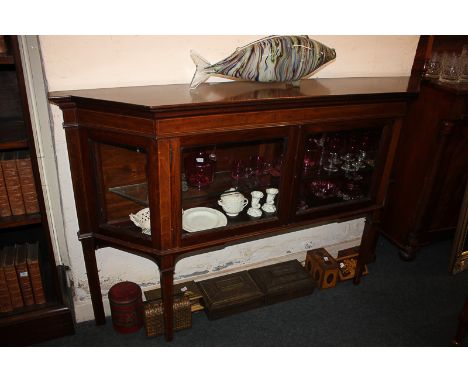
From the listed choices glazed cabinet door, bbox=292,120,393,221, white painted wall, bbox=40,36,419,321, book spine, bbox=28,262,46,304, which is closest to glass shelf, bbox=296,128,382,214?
glazed cabinet door, bbox=292,120,393,221

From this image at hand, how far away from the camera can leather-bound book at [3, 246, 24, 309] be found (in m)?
1.96

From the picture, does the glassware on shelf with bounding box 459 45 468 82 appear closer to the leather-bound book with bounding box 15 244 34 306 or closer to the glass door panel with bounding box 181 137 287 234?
the glass door panel with bounding box 181 137 287 234

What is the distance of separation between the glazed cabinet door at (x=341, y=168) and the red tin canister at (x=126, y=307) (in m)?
1.04

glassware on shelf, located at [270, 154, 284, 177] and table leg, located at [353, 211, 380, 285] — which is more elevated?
glassware on shelf, located at [270, 154, 284, 177]

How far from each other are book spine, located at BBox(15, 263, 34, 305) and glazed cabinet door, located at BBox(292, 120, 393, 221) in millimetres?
1450

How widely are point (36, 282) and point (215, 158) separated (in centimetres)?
116

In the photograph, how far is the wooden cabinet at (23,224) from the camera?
166 centimetres

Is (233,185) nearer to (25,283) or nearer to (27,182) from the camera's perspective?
(27,182)

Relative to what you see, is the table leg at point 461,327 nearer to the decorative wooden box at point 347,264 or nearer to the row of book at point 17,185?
the decorative wooden box at point 347,264

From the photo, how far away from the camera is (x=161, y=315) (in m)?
2.21

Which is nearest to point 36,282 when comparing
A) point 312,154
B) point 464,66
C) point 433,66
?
A: point 312,154

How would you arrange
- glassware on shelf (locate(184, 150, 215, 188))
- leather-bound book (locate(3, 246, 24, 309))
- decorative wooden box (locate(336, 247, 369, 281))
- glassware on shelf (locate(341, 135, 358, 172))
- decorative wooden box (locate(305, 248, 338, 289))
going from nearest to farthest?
glassware on shelf (locate(184, 150, 215, 188)) < leather-bound book (locate(3, 246, 24, 309)) < glassware on shelf (locate(341, 135, 358, 172)) < decorative wooden box (locate(305, 248, 338, 289)) < decorative wooden box (locate(336, 247, 369, 281))

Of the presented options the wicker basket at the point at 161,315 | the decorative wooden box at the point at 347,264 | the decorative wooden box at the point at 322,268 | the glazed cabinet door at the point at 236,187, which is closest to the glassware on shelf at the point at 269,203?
the glazed cabinet door at the point at 236,187

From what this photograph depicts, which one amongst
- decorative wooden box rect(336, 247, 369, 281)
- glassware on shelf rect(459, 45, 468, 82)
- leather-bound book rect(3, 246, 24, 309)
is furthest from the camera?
decorative wooden box rect(336, 247, 369, 281)
